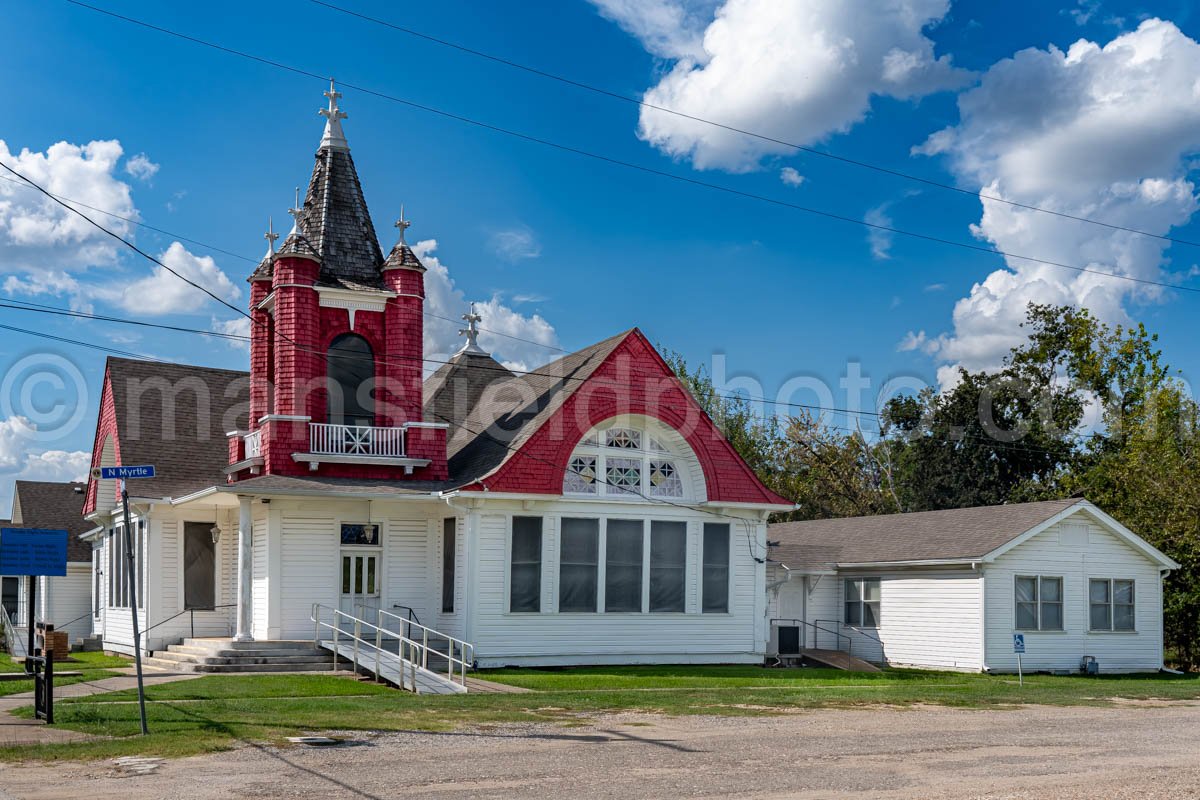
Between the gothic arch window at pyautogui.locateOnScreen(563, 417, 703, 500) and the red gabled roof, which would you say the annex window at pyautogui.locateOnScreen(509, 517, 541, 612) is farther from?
the gothic arch window at pyautogui.locateOnScreen(563, 417, 703, 500)

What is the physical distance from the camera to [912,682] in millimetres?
26297

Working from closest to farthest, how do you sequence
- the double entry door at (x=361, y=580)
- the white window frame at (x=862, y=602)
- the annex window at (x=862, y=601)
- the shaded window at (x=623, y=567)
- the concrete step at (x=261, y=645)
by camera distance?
1. the concrete step at (x=261, y=645)
2. the double entry door at (x=361, y=580)
3. the shaded window at (x=623, y=567)
4. the white window frame at (x=862, y=602)
5. the annex window at (x=862, y=601)

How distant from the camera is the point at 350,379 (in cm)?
2914

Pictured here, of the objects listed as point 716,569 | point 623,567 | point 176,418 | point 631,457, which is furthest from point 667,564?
point 176,418

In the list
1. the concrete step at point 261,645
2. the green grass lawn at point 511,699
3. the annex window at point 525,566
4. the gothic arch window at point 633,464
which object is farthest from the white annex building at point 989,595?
the concrete step at point 261,645

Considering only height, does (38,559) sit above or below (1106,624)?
above

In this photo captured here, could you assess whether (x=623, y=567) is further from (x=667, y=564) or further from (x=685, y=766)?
(x=685, y=766)

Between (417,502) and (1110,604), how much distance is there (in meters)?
18.8

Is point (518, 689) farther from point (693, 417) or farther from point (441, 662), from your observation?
Answer: point (693, 417)

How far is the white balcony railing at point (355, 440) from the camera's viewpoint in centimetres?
2803

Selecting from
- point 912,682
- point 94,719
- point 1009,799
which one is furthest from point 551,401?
point 1009,799

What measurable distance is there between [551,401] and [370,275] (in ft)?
18.3

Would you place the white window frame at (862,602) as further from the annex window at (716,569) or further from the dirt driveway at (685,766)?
the dirt driveway at (685,766)

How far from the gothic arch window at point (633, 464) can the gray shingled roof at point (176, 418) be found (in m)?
9.15
